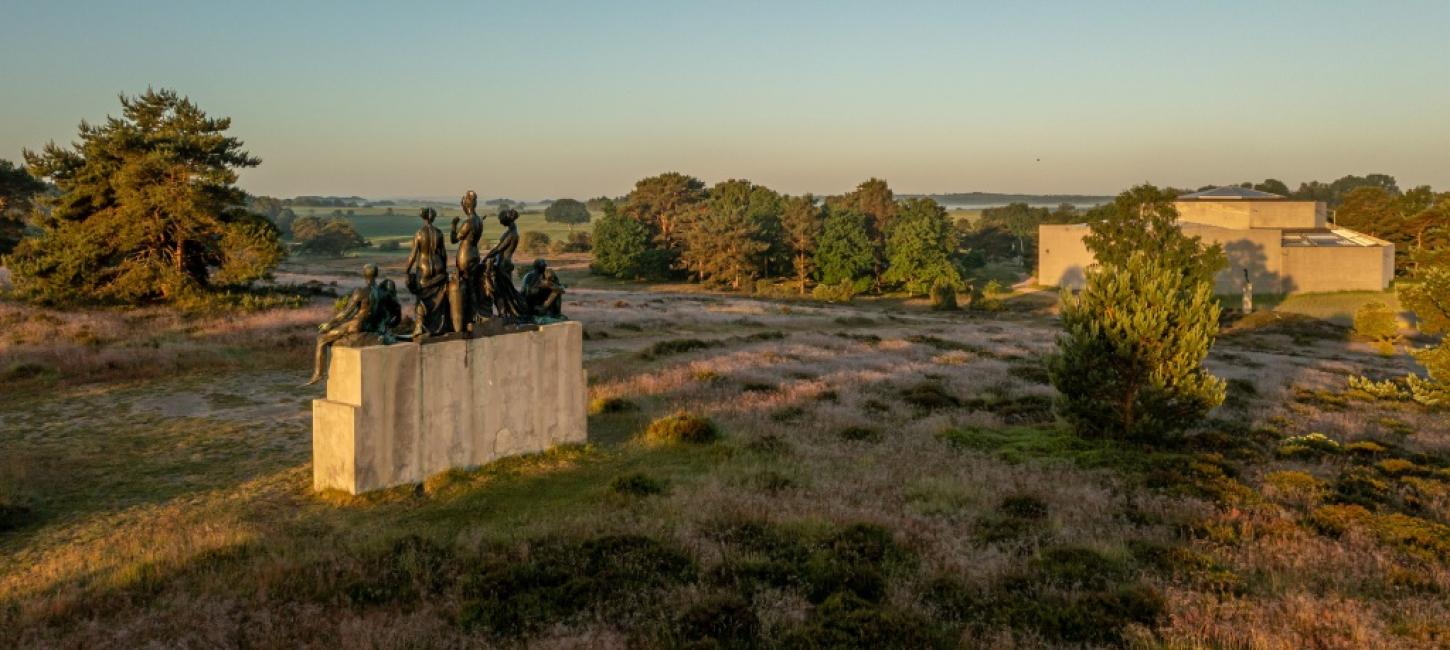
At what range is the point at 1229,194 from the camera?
10006 centimetres

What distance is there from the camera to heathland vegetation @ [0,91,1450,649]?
9.41 metres

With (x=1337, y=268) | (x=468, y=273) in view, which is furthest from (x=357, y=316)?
(x=1337, y=268)

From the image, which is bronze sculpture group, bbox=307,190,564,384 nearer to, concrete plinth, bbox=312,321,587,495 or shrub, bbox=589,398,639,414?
concrete plinth, bbox=312,321,587,495

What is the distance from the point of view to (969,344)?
41969 millimetres

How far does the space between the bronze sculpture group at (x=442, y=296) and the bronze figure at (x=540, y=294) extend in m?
0.25

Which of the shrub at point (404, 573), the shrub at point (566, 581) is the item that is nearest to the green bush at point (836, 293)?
the shrub at point (566, 581)

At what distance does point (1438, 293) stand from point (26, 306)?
192ft

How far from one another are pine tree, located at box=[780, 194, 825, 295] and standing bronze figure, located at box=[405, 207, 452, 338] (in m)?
75.4

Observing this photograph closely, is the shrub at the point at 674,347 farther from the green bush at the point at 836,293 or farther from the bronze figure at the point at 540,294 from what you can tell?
the green bush at the point at 836,293

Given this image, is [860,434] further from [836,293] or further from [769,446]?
[836,293]

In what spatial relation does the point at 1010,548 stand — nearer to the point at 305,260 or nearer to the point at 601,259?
the point at 601,259

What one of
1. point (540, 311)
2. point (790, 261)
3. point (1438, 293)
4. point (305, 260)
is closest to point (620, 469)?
point (540, 311)

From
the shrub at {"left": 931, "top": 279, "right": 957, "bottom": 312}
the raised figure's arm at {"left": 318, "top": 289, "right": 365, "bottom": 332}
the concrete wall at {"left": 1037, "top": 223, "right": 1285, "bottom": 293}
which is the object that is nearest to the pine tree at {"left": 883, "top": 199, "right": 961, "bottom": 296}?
the shrub at {"left": 931, "top": 279, "right": 957, "bottom": 312}

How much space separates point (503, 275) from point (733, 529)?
8.11 m
